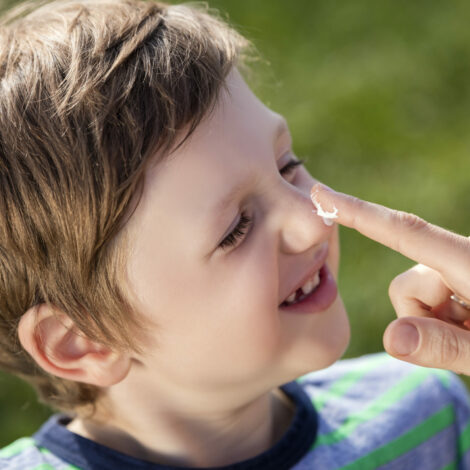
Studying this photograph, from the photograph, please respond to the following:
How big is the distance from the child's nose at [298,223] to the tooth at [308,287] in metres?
0.14

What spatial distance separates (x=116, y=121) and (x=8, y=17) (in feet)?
2.06

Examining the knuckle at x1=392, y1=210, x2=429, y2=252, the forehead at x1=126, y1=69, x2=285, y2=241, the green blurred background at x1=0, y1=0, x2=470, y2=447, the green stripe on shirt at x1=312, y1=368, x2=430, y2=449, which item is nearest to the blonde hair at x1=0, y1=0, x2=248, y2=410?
the forehead at x1=126, y1=69, x2=285, y2=241

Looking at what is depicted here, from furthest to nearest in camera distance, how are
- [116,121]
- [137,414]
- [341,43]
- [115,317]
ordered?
[341,43] → [137,414] → [115,317] → [116,121]

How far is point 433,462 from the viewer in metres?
1.96

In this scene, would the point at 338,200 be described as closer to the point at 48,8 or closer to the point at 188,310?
the point at 188,310

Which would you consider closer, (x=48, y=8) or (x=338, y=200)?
(x=338, y=200)

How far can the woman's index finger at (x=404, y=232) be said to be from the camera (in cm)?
138

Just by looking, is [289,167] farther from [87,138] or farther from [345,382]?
[345,382]

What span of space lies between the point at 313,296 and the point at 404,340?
0.33 m

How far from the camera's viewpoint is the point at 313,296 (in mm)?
1725

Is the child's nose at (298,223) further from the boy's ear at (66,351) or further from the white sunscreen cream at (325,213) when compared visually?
the boy's ear at (66,351)

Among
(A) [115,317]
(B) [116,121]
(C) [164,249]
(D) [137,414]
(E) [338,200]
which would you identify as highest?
(B) [116,121]

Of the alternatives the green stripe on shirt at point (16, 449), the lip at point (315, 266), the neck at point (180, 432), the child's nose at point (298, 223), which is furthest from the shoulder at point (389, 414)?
the green stripe on shirt at point (16, 449)

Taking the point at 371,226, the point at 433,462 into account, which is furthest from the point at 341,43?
the point at 371,226
